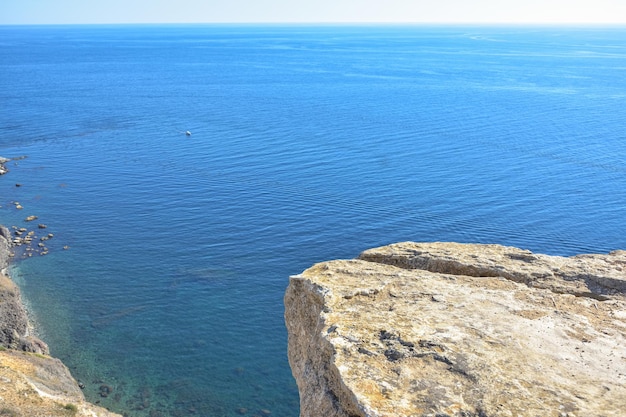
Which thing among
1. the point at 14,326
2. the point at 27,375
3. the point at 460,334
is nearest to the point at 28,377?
the point at 27,375

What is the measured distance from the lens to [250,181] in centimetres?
8825

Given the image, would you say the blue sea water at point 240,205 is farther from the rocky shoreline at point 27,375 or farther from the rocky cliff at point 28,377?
the rocky cliff at point 28,377

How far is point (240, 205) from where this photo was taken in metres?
79.1

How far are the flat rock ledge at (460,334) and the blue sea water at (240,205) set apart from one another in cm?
2196

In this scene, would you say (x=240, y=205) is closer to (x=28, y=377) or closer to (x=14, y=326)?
(x=14, y=326)

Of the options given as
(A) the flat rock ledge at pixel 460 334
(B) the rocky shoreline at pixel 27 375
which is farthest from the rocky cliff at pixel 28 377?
(A) the flat rock ledge at pixel 460 334

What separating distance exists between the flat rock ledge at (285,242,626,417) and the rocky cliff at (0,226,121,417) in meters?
15.0

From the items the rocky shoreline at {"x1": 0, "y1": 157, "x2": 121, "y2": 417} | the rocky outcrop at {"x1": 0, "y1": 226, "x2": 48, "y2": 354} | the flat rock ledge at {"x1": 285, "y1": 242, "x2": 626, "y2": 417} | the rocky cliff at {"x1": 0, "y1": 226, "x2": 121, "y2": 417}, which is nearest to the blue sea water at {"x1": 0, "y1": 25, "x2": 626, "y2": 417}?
the rocky outcrop at {"x1": 0, "y1": 226, "x2": 48, "y2": 354}

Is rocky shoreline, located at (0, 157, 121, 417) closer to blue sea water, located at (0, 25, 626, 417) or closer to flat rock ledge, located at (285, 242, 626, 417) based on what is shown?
blue sea water, located at (0, 25, 626, 417)

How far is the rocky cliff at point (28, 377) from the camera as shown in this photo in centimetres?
3147

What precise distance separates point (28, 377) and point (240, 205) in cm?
4390

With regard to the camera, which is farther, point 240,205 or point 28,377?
point 240,205

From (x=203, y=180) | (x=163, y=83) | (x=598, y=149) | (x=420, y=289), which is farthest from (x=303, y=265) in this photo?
(x=163, y=83)

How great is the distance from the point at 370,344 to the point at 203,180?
7368cm
